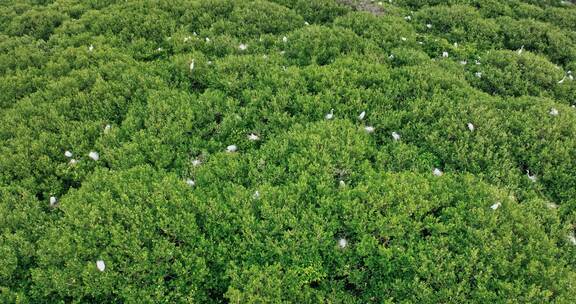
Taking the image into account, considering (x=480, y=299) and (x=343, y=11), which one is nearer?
(x=480, y=299)

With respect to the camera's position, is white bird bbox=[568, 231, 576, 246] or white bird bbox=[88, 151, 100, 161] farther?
white bird bbox=[88, 151, 100, 161]

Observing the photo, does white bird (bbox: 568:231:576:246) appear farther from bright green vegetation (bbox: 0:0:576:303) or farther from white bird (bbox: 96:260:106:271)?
white bird (bbox: 96:260:106:271)

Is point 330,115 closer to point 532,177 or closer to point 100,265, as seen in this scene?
point 532,177

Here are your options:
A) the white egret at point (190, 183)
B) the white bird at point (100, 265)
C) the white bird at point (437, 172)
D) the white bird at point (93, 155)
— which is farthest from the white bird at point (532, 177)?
the white bird at point (93, 155)

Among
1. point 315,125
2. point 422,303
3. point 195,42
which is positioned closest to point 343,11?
point 195,42

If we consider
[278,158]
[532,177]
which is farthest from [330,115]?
[532,177]

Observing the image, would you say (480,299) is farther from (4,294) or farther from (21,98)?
(21,98)

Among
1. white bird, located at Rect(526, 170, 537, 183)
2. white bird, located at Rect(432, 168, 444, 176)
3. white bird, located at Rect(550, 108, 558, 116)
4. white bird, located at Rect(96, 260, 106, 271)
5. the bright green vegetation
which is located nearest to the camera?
white bird, located at Rect(96, 260, 106, 271)

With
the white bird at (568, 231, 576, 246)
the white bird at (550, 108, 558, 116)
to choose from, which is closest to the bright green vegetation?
the white bird at (568, 231, 576, 246)
